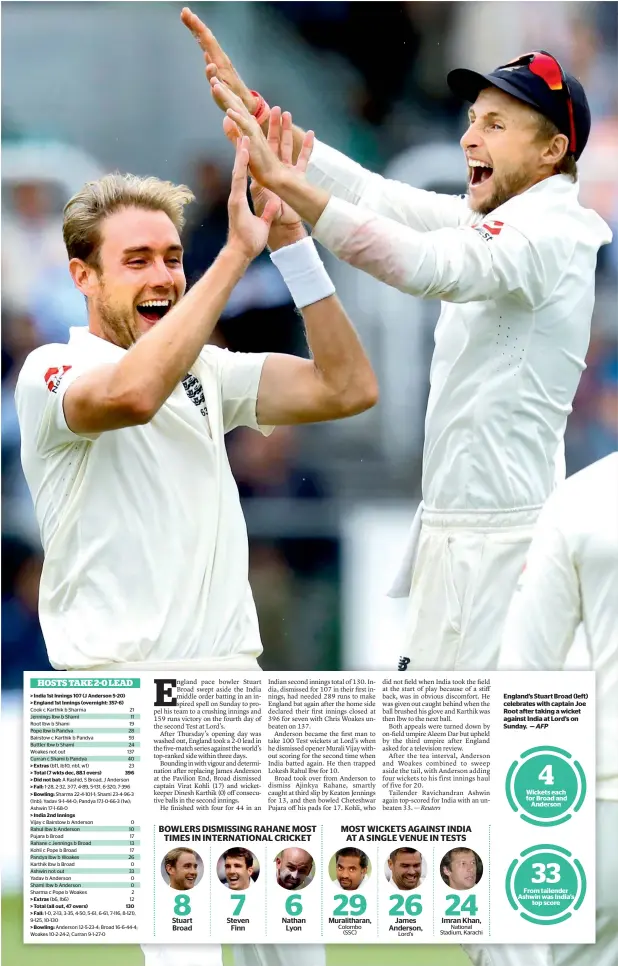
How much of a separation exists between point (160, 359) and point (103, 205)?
47 cm

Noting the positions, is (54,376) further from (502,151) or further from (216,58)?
(502,151)

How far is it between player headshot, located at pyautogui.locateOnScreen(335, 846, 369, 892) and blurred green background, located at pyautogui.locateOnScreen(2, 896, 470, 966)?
152 millimetres

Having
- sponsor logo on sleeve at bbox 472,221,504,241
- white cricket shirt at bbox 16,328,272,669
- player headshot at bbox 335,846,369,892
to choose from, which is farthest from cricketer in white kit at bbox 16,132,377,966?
player headshot at bbox 335,846,369,892

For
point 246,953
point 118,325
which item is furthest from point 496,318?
point 246,953

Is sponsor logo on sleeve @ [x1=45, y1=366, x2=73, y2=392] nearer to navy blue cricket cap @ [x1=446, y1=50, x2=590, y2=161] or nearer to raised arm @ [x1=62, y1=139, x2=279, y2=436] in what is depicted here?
raised arm @ [x1=62, y1=139, x2=279, y2=436]

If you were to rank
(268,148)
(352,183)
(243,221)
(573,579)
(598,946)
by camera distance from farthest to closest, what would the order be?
(352,183) → (598,946) → (268,148) → (243,221) → (573,579)

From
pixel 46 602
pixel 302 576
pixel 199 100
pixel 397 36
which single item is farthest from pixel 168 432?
pixel 397 36

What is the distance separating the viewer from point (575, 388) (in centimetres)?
295

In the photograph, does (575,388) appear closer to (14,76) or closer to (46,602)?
(46,602)

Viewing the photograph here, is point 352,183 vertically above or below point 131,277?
above

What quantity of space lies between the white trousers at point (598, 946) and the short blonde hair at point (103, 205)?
1539 millimetres

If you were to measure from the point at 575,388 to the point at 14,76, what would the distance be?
141 centimetres

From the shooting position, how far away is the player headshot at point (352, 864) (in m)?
2.82

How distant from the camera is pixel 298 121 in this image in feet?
9.84
